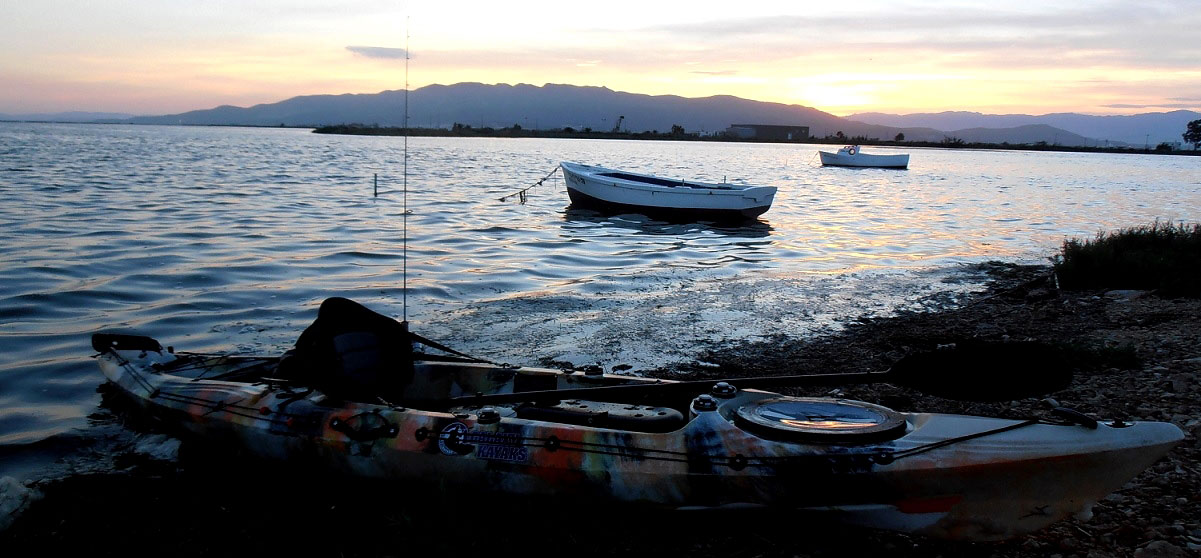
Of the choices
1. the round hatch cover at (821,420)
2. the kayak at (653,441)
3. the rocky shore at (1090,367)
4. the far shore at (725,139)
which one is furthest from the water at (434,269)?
the far shore at (725,139)

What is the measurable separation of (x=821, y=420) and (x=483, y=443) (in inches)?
76.4

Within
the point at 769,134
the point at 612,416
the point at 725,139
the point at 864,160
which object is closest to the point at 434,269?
the point at 612,416

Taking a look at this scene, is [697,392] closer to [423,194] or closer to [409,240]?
[409,240]

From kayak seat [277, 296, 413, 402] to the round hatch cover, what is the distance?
Result: 8.08 feet

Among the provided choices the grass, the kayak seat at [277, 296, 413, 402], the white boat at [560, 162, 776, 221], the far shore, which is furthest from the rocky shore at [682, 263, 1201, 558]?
the far shore

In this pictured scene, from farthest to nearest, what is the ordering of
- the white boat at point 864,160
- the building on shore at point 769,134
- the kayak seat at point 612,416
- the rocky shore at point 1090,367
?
the building on shore at point 769,134
the white boat at point 864,160
the kayak seat at point 612,416
the rocky shore at point 1090,367

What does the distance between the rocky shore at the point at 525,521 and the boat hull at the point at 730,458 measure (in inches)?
7.3

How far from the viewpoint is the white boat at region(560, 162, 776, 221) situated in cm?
A: 2417

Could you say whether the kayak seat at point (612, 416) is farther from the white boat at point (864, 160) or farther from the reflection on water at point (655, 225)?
the white boat at point (864, 160)

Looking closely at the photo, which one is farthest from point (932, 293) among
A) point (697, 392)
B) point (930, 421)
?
point (930, 421)

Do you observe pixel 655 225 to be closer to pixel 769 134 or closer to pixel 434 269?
pixel 434 269

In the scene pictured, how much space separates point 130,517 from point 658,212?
2015 centimetres

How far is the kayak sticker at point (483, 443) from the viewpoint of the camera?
4.73m

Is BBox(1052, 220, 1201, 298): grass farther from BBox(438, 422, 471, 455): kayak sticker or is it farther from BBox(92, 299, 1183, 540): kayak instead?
BBox(438, 422, 471, 455): kayak sticker
